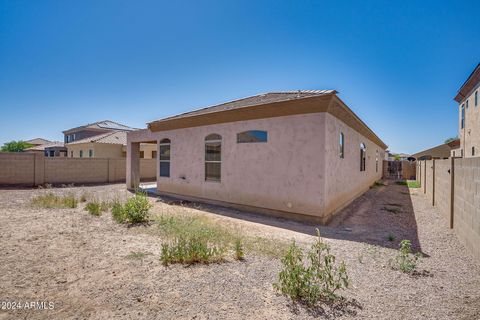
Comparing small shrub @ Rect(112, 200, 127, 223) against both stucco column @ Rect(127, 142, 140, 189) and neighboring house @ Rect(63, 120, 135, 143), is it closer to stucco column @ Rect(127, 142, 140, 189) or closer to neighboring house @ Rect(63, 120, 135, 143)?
stucco column @ Rect(127, 142, 140, 189)

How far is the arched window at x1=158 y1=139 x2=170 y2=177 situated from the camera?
11.9 meters

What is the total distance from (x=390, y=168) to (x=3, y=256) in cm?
3210

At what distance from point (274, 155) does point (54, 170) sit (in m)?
16.2

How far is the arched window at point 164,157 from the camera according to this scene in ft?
39.0

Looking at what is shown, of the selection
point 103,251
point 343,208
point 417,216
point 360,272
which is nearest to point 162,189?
point 103,251

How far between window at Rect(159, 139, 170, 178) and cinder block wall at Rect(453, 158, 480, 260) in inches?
432

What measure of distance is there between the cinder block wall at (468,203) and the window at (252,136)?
5107 mm

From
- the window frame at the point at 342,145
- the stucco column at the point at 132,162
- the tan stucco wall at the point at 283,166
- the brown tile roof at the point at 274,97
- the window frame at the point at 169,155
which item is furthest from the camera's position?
the stucco column at the point at 132,162

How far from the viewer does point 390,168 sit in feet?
89.9

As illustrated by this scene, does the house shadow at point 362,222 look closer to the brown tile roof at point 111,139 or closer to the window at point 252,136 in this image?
the window at point 252,136

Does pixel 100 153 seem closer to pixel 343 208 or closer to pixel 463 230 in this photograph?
pixel 343 208

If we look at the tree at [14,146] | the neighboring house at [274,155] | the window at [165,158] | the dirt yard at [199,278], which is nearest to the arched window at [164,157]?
the window at [165,158]

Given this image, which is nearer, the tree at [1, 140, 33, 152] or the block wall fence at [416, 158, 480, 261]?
the block wall fence at [416, 158, 480, 261]

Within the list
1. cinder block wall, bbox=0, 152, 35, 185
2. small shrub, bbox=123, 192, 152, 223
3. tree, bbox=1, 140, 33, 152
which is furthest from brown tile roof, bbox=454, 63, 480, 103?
tree, bbox=1, 140, 33, 152
